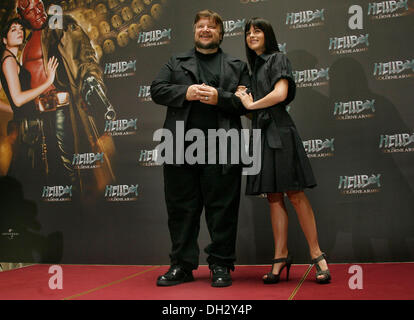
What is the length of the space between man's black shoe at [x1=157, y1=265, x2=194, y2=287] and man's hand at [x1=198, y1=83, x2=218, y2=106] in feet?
3.92

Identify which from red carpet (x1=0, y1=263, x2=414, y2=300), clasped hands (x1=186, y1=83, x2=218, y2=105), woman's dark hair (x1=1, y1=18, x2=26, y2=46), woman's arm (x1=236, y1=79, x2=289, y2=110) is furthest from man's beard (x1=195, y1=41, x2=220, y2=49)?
woman's dark hair (x1=1, y1=18, x2=26, y2=46)

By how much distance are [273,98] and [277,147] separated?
33cm

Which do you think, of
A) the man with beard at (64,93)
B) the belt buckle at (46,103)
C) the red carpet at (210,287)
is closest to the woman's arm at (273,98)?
the red carpet at (210,287)

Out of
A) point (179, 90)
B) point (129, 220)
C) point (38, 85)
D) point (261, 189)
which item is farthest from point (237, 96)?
point (38, 85)

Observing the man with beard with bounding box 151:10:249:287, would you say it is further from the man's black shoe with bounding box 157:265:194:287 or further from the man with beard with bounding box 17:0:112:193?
the man with beard with bounding box 17:0:112:193

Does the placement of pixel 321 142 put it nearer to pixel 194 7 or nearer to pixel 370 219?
pixel 370 219

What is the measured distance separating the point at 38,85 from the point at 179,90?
2481 mm

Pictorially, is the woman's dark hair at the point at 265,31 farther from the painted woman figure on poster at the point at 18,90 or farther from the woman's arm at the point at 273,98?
the painted woman figure on poster at the point at 18,90

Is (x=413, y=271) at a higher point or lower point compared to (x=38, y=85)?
lower

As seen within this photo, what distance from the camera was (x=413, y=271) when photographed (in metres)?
3.16

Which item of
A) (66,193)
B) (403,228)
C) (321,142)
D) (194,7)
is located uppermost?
(194,7)

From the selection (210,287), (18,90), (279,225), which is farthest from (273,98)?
(18,90)

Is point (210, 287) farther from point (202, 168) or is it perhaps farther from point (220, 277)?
point (202, 168)

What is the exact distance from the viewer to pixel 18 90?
15.6 feet
